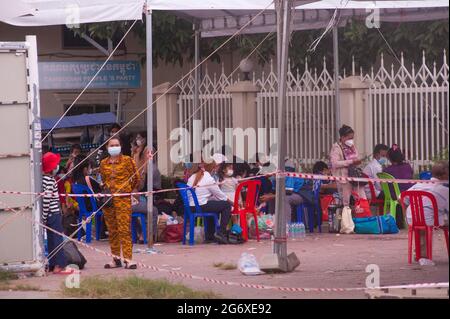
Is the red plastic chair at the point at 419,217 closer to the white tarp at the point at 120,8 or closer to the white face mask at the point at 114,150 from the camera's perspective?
the white tarp at the point at 120,8

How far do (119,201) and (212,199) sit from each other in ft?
8.06

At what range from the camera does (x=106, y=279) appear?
39.2ft

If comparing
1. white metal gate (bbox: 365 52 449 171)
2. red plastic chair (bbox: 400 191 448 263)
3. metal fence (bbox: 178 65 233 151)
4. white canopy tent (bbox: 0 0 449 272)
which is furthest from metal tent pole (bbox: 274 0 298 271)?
metal fence (bbox: 178 65 233 151)

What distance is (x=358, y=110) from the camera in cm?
1881

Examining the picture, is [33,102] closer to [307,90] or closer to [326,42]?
[307,90]

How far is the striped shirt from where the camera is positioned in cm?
1288

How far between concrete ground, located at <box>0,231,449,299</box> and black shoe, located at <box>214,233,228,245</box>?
10 cm

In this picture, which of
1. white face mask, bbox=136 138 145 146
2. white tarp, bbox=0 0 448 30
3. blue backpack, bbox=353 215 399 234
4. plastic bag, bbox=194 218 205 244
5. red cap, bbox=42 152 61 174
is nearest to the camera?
red cap, bbox=42 152 61 174

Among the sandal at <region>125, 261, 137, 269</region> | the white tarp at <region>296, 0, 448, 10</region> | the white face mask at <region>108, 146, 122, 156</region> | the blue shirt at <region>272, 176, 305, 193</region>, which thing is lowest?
the sandal at <region>125, 261, 137, 269</region>

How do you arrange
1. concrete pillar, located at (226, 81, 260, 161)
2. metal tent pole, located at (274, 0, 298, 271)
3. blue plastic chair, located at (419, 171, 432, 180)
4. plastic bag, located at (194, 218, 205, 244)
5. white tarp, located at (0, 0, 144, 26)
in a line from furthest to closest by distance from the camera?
concrete pillar, located at (226, 81, 260, 161) < blue plastic chair, located at (419, 171, 432, 180) < plastic bag, located at (194, 218, 205, 244) < white tarp, located at (0, 0, 144, 26) < metal tent pole, located at (274, 0, 298, 271)

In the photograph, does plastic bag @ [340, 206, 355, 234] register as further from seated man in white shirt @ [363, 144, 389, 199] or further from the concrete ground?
seated man in white shirt @ [363, 144, 389, 199]

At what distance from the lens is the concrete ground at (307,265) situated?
449 inches
